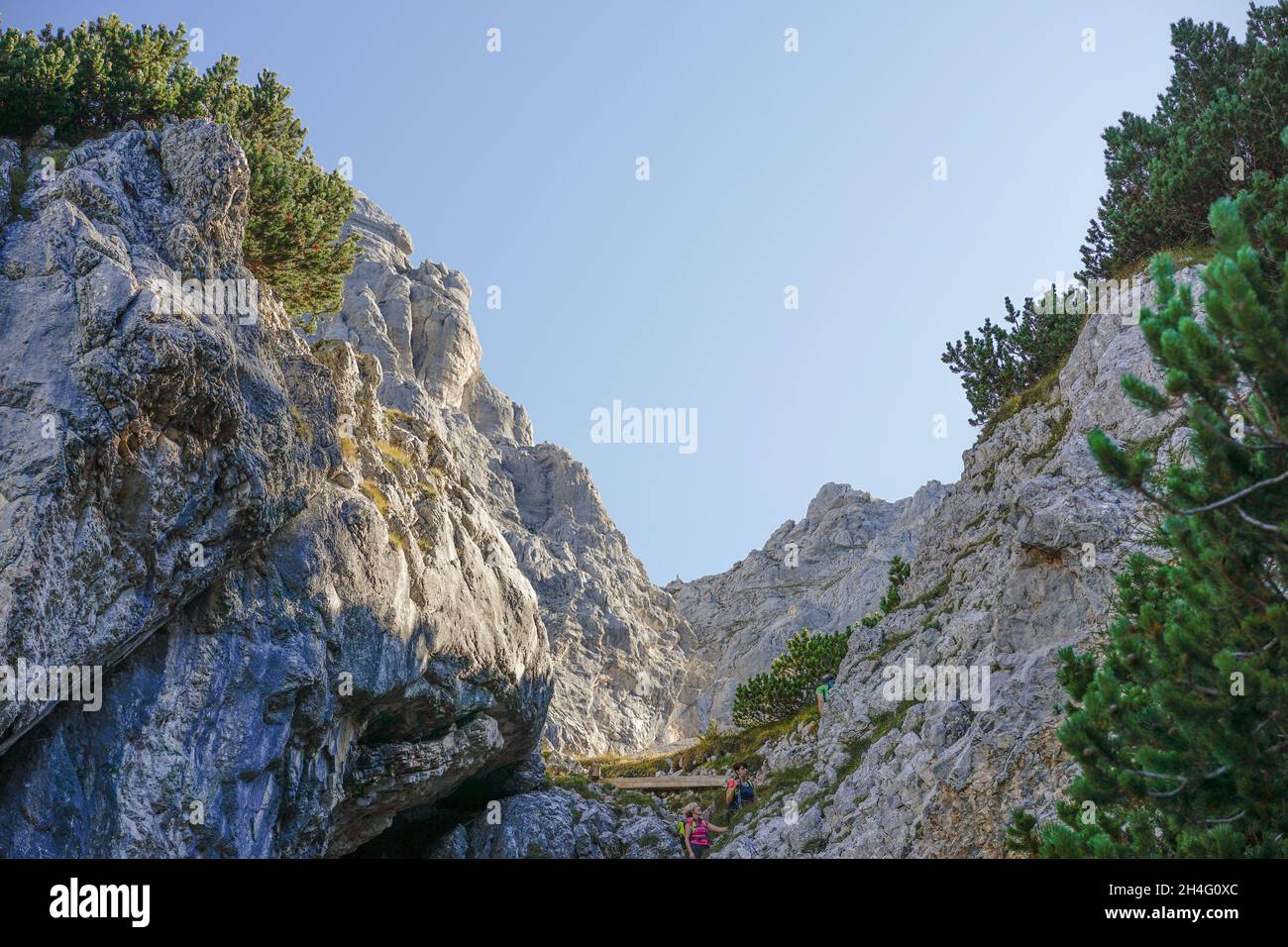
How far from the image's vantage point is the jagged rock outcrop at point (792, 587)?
218 feet

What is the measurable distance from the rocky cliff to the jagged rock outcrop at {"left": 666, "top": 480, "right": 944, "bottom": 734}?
3528cm

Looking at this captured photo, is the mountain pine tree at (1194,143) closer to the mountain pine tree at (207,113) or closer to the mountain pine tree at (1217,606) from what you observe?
the mountain pine tree at (1217,606)

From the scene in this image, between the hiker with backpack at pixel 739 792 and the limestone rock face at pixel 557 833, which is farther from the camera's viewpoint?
the limestone rock face at pixel 557 833

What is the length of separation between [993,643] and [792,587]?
5722 cm

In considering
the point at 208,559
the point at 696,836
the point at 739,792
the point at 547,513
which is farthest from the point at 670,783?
the point at 547,513

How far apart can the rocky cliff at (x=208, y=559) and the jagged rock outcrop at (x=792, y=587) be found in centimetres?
3528

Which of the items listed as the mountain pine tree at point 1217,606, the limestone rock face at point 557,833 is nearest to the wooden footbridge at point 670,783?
the limestone rock face at point 557,833

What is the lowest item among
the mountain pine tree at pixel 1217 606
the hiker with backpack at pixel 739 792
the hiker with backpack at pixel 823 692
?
the hiker with backpack at pixel 739 792

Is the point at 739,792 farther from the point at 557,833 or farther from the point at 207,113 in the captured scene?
the point at 207,113

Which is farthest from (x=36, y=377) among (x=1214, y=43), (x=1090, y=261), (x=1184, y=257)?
(x=1214, y=43)

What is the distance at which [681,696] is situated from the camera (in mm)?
75562

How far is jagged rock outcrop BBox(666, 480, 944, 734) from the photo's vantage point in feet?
218

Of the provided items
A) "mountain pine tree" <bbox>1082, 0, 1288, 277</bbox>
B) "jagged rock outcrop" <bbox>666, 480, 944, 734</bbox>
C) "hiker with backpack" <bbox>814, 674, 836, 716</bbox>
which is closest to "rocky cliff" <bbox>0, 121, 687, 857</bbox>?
"hiker with backpack" <bbox>814, 674, 836, 716</bbox>
